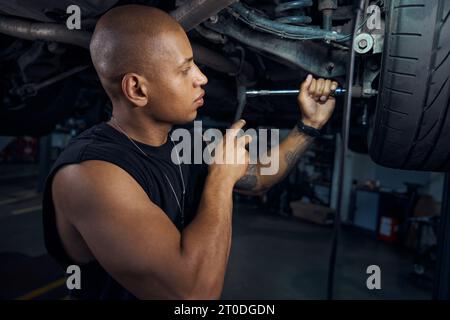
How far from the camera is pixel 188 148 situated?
3.47 feet

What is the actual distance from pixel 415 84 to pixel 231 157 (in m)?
0.50

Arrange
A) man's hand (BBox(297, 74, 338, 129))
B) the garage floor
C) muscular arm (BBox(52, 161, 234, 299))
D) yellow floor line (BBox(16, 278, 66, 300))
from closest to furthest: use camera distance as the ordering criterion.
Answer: muscular arm (BBox(52, 161, 234, 299)) → man's hand (BBox(297, 74, 338, 129)) → yellow floor line (BBox(16, 278, 66, 300)) → the garage floor

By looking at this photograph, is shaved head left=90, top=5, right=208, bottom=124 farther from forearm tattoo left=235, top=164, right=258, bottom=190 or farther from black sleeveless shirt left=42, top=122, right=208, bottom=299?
forearm tattoo left=235, top=164, right=258, bottom=190

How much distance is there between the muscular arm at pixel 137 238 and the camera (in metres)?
0.62

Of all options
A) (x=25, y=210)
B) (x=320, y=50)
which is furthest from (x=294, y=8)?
(x=25, y=210)

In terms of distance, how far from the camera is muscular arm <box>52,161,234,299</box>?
24.5 inches

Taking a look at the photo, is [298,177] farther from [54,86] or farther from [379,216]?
[54,86]

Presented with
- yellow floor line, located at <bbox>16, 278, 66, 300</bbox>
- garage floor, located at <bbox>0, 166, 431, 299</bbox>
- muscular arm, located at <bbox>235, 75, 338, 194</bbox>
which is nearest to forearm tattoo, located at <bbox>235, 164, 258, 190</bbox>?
muscular arm, located at <bbox>235, 75, 338, 194</bbox>

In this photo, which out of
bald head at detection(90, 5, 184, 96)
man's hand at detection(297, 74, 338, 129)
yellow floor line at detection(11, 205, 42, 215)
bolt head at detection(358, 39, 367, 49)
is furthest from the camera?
yellow floor line at detection(11, 205, 42, 215)

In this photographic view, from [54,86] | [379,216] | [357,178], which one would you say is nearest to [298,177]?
[357,178]

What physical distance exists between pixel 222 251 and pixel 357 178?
4.68 meters

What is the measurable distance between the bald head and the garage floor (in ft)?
6.23

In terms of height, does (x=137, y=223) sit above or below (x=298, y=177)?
above
